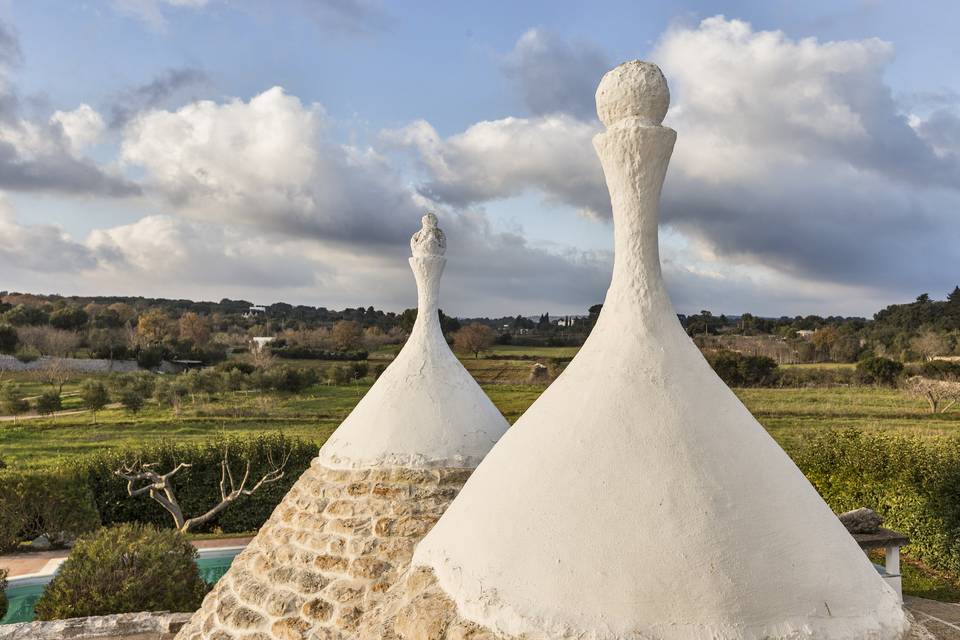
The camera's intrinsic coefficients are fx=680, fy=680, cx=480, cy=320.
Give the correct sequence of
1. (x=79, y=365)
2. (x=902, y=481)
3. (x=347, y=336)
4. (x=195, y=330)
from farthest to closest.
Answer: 1. (x=195, y=330)
2. (x=347, y=336)
3. (x=79, y=365)
4. (x=902, y=481)

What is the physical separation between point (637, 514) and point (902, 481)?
1803 cm

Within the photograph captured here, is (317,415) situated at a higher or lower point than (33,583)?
higher

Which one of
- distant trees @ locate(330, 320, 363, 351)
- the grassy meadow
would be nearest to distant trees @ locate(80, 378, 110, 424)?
the grassy meadow

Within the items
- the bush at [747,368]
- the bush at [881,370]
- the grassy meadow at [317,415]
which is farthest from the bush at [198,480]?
the bush at [881,370]

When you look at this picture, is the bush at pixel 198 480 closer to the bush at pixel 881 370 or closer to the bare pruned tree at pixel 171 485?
the bare pruned tree at pixel 171 485

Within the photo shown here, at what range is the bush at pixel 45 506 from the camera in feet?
58.2

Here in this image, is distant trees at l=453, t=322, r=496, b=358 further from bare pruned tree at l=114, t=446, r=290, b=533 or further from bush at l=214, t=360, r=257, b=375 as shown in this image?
bush at l=214, t=360, r=257, b=375

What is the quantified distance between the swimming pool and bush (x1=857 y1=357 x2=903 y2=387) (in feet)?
79.5

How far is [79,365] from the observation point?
34625mm

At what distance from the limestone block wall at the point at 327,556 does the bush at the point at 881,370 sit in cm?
2673

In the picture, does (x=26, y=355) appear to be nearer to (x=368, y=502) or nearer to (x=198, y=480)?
(x=198, y=480)

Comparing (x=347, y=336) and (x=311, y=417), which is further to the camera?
(x=347, y=336)

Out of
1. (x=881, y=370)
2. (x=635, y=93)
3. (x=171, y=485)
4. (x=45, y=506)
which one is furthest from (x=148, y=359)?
Answer: (x=635, y=93)

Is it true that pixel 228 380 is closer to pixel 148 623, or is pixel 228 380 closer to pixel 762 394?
pixel 148 623
